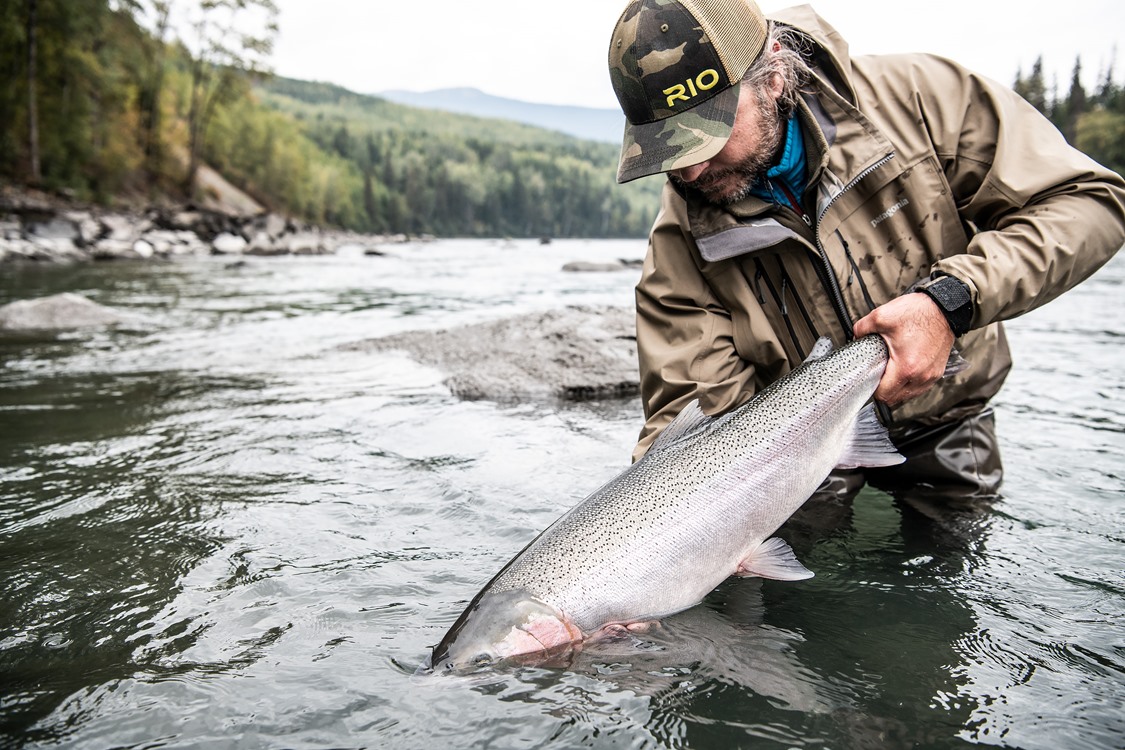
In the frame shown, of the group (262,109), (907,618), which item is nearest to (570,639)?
(907,618)

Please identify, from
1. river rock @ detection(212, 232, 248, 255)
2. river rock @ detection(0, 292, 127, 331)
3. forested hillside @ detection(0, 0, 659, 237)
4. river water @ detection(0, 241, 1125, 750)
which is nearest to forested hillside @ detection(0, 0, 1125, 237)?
forested hillside @ detection(0, 0, 659, 237)

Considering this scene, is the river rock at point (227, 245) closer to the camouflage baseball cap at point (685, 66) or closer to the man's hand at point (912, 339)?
the camouflage baseball cap at point (685, 66)

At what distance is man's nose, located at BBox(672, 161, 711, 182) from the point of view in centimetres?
304

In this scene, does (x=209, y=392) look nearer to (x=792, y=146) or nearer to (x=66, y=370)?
(x=66, y=370)

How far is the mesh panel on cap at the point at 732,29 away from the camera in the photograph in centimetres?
287

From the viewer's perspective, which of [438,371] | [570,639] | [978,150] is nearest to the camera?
[570,639]

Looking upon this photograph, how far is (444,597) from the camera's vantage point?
3090 mm

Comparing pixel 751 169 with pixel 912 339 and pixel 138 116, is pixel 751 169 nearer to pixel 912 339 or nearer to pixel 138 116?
pixel 912 339

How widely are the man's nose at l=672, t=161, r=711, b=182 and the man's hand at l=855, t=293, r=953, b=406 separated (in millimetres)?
843

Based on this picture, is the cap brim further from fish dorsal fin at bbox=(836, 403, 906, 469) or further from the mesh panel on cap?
fish dorsal fin at bbox=(836, 403, 906, 469)

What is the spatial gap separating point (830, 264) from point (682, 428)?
2.98 ft

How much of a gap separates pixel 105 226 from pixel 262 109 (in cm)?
4688

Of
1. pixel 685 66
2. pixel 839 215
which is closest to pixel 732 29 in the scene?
pixel 685 66

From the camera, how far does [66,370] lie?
779 cm
